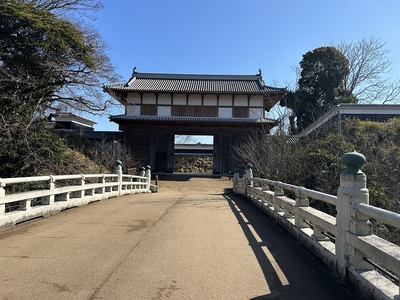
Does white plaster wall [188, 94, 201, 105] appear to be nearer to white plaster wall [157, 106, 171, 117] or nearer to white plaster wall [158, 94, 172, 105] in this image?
white plaster wall [158, 94, 172, 105]

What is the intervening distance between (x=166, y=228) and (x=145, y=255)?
1903mm

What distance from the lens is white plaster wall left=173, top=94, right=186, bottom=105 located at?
28461mm

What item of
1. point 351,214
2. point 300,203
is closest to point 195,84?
point 300,203

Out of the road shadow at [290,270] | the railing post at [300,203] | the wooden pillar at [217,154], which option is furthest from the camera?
the wooden pillar at [217,154]

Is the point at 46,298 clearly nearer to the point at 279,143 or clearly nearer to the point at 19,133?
the point at 19,133

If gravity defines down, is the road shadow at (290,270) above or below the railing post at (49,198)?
below

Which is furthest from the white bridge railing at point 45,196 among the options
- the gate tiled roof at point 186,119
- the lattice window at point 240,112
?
the lattice window at point 240,112

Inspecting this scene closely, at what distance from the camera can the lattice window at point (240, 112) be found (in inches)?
1107

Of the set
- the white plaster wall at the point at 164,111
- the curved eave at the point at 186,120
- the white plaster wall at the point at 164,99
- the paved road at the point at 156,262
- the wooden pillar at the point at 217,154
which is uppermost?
the white plaster wall at the point at 164,99

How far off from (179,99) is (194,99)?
134 centimetres

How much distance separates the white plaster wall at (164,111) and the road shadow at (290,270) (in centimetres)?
2262

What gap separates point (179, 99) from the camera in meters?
28.6

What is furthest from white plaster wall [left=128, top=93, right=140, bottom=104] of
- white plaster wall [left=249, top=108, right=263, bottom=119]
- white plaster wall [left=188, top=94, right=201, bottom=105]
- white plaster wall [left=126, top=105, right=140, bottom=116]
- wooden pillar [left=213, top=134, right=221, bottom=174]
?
white plaster wall [left=249, top=108, right=263, bottom=119]

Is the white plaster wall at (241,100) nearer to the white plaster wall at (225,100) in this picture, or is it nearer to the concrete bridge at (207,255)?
the white plaster wall at (225,100)
